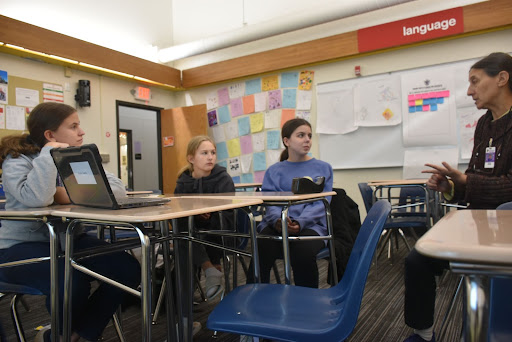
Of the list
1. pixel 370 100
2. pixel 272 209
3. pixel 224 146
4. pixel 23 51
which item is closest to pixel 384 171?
pixel 370 100

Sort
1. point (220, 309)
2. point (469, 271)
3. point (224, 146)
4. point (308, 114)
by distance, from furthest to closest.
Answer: point (224, 146) → point (308, 114) → point (220, 309) → point (469, 271)

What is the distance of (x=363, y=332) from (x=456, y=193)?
80cm

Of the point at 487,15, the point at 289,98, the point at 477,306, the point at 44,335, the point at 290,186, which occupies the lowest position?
the point at 44,335

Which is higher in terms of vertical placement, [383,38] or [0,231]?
[383,38]

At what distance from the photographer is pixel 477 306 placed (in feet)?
1.50

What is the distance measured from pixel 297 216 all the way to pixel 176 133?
159 inches

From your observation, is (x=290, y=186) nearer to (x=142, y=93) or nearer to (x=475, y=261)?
(x=475, y=261)

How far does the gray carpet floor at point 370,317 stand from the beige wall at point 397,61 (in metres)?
1.80

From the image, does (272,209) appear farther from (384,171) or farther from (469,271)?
(384,171)

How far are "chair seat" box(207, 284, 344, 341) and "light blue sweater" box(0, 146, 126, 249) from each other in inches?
27.9

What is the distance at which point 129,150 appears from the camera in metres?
7.88

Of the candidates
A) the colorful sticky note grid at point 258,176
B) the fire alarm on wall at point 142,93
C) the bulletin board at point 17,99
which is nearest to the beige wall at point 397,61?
the colorful sticky note grid at point 258,176

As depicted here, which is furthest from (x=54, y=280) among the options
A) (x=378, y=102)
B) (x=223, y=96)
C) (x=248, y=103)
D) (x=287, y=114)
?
(x=223, y=96)

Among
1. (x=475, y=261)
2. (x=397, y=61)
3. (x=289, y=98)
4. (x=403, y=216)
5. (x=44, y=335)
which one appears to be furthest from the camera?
(x=289, y=98)
